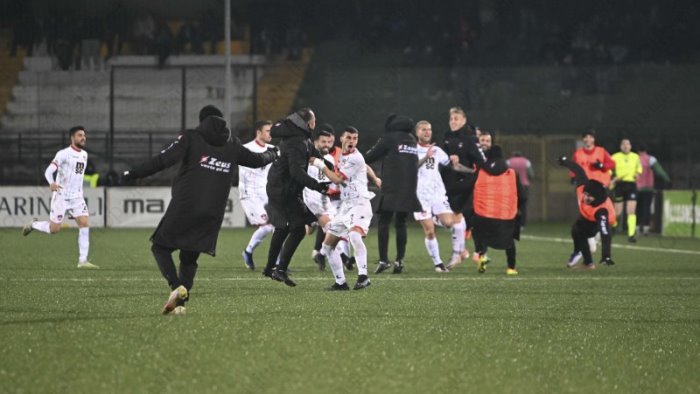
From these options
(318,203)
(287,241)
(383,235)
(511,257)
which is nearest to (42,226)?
(318,203)

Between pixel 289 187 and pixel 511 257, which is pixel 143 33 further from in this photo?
pixel 289 187

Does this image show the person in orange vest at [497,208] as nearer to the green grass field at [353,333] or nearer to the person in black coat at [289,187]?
the green grass field at [353,333]

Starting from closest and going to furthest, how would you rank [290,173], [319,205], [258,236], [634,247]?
[290,173]
[319,205]
[258,236]
[634,247]

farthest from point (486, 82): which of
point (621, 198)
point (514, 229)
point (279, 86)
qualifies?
point (514, 229)

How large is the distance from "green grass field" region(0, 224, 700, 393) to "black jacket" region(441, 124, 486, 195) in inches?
75.2

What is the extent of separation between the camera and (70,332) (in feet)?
27.9

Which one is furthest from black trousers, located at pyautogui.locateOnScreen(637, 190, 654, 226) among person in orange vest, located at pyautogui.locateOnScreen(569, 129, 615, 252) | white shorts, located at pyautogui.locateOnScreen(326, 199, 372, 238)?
white shorts, located at pyautogui.locateOnScreen(326, 199, 372, 238)

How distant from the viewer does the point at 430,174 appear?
53.9 feet

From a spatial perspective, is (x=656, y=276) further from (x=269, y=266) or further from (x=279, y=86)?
(x=279, y=86)

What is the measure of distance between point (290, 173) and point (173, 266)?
110 inches

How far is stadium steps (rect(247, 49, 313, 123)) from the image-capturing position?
37094mm

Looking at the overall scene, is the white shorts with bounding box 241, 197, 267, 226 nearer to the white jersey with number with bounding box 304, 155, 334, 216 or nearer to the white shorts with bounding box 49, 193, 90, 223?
the white jersey with number with bounding box 304, 155, 334, 216

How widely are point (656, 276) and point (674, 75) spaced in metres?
23.0

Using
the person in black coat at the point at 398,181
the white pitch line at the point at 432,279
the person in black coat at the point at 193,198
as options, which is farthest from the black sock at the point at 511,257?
the person in black coat at the point at 193,198
